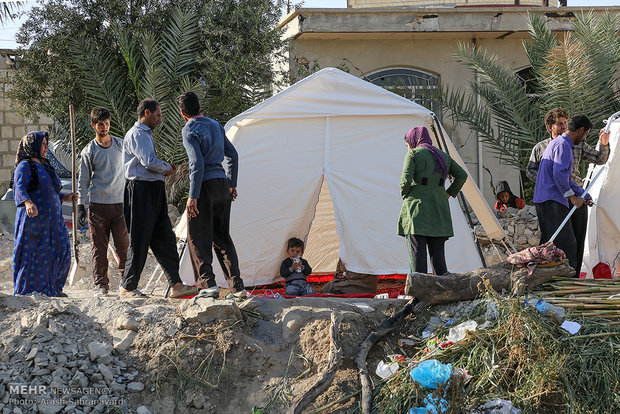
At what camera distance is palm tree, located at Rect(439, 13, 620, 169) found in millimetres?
9086

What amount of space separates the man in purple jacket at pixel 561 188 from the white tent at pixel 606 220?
2.95ft

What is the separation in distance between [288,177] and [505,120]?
175 inches

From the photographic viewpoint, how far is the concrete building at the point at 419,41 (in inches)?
472

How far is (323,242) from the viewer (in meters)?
8.45

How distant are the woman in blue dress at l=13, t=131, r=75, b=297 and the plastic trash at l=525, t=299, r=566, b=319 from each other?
349 centimetres

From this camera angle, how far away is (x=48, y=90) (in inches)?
437

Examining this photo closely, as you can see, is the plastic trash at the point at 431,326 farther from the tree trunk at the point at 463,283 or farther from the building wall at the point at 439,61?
the building wall at the point at 439,61

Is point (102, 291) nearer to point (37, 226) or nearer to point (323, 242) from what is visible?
point (37, 226)

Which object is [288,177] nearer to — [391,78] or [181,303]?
[181,303]

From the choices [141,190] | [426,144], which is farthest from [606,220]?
[141,190]

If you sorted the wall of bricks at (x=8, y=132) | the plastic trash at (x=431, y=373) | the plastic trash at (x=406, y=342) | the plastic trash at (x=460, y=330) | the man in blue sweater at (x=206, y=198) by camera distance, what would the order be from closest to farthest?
the plastic trash at (x=431, y=373) → the plastic trash at (x=460, y=330) → the plastic trash at (x=406, y=342) → the man in blue sweater at (x=206, y=198) → the wall of bricks at (x=8, y=132)

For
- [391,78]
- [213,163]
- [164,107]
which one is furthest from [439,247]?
[391,78]

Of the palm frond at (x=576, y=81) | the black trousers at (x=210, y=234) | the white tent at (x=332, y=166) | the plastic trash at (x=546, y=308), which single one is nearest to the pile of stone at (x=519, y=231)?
the palm frond at (x=576, y=81)

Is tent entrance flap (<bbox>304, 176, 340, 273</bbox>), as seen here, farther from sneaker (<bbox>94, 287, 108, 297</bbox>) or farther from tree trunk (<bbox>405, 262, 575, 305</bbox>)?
tree trunk (<bbox>405, 262, 575, 305</bbox>)
